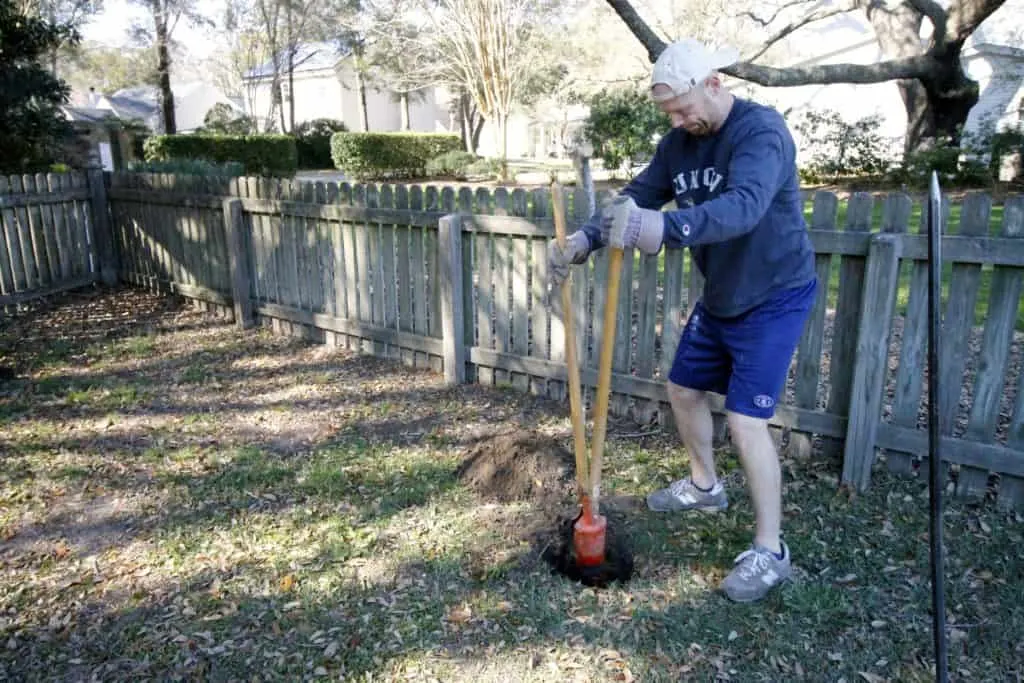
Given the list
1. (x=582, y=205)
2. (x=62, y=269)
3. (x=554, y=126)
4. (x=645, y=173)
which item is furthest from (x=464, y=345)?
(x=554, y=126)

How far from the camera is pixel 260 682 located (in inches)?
105

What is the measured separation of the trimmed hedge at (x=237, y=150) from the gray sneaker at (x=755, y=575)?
2318 centimetres

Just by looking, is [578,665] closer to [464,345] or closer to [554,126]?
[464,345]

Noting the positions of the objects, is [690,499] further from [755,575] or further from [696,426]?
[755,575]

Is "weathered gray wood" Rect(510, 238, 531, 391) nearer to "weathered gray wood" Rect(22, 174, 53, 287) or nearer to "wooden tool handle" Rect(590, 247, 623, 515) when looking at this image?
"wooden tool handle" Rect(590, 247, 623, 515)

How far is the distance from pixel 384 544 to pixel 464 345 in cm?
214

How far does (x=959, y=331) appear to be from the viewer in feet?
11.8

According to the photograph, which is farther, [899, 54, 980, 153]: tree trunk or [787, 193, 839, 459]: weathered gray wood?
[899, 54, 980, 153]: tree trunk

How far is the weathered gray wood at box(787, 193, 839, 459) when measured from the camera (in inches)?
150

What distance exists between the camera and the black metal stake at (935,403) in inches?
81.9

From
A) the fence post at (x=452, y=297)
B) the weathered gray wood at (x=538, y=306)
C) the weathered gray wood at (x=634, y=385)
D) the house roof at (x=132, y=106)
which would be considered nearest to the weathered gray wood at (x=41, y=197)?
the fence post at (x=452, y=297)

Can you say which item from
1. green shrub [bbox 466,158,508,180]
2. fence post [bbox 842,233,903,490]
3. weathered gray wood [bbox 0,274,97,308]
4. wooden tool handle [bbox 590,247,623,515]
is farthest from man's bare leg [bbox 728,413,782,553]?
green shrub [bbox 466,158,508,180]

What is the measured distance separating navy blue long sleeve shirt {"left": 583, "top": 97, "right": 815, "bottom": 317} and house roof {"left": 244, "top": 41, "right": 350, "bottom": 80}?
41.9 metres

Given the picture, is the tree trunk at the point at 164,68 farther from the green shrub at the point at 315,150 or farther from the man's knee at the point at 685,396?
the man's knee at the point at 685,396
